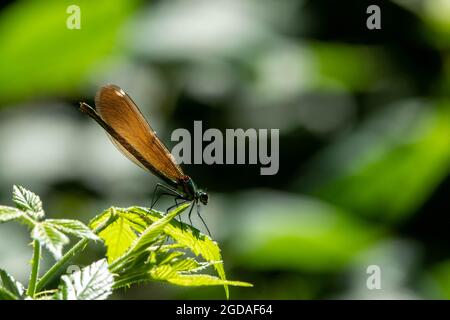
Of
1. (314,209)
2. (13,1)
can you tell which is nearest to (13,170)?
(13,1)

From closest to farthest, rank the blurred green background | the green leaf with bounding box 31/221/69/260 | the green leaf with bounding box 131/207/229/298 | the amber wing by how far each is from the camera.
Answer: the green leaf with bounding box 31/221/69/260, the green leaf with bounding box 131/207/229/298, the amber wing, the blurred green background

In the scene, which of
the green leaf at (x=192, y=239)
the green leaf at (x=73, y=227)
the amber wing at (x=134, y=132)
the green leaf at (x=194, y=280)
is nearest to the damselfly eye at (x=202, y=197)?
the amber wing at (x=134, y=132)

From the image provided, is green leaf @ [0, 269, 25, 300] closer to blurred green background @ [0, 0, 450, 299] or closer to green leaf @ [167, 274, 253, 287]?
green leaf @ [167, 274, 253, 287]

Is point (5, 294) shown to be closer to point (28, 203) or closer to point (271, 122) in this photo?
point (28, 203)

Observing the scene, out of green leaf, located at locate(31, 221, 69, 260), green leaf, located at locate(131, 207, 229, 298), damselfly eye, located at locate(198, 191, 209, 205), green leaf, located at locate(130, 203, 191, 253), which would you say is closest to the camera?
green leaf, located at locate(31, 221, 69, 260)

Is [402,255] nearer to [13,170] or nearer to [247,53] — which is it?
[247,53]

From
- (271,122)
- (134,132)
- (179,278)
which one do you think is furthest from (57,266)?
(271,122)

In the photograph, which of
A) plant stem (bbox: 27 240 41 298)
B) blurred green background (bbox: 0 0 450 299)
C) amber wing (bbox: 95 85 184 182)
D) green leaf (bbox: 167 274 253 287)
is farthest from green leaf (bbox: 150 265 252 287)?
blurred green background (bbox: 0 0 450 299)
